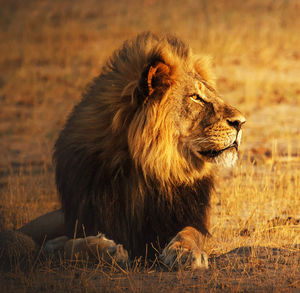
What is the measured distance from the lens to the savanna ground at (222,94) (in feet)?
13.3

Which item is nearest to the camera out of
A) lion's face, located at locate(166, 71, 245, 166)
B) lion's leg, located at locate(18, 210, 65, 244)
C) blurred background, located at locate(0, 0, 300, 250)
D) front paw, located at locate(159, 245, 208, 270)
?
front paw, located at locate(159, 245, 208, 270)

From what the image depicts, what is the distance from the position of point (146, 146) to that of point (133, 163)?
178 mm

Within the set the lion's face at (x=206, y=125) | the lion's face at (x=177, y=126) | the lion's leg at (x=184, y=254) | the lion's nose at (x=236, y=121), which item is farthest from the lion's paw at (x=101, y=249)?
the lion's nose at (x=236, y=121)

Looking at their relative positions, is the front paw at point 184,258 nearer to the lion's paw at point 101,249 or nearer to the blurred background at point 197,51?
the lion's paw at point 101,249

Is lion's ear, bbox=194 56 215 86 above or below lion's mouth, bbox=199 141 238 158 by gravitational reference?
above

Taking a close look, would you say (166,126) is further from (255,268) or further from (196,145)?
(255,268)

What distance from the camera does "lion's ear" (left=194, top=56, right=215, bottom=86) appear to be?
4957mm

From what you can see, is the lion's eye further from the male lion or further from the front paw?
the front paw

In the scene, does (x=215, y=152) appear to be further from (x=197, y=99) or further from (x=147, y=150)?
(x=147, y=150)

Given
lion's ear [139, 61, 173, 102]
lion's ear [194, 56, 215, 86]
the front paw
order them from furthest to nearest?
lion's ear [194, 56, 215, 86], lion's ear [139, 61, 173, 102], the front paw

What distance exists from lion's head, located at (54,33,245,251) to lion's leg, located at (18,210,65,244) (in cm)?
90

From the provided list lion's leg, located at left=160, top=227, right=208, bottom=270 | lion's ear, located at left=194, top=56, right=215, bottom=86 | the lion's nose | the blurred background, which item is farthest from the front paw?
lion's ear, located at left=194, top=56, right=215, bottom=86

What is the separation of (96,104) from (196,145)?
0.78 metres

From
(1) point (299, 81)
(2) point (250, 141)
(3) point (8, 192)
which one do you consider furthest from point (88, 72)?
(3) point (8, 192)
